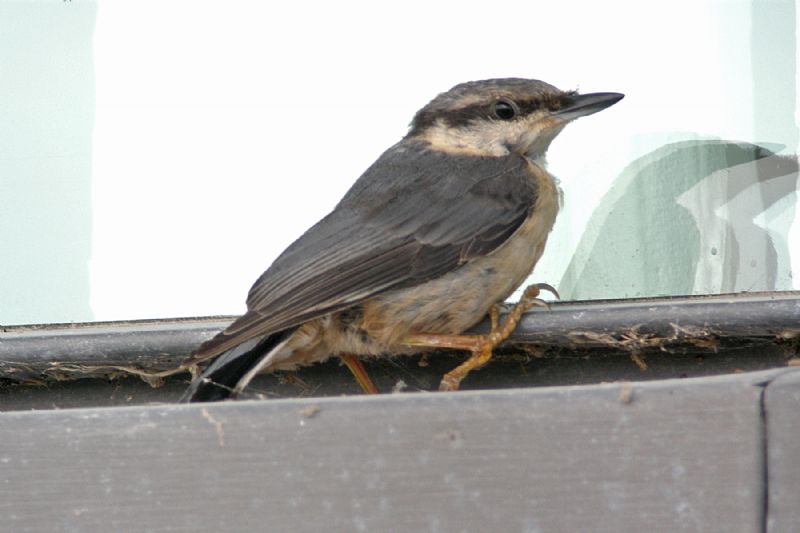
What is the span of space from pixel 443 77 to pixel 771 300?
164 cm

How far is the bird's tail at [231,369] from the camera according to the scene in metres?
2.34

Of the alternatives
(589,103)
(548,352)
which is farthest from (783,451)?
(589,103)

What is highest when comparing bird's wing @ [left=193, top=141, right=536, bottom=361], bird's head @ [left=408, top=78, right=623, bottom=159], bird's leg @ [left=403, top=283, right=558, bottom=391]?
bird's head @ [left=408, top=78, right=623, bottom=159]

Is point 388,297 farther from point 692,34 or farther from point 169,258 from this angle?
point 692,34

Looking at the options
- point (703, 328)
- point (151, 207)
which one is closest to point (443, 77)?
point (151, 207)

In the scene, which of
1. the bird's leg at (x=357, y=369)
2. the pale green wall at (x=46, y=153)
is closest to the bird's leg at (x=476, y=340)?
the bird's leg at (x=357, y=369)

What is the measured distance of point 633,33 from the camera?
3.29 meters

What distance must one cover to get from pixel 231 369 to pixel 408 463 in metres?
0.91

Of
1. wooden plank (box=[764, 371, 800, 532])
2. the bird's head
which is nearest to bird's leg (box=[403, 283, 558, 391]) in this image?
the bird's head

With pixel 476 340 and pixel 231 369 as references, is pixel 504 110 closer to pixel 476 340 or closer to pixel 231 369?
pixel 476 340

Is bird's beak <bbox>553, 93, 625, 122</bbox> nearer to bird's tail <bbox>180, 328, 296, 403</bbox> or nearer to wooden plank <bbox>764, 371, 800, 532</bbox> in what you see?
bird's tail <bbox>180, 328, 296, 403</bbox>

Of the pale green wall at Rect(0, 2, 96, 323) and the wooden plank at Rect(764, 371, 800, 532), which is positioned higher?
the pale green wall at Rect(0, 2, 96, 323)

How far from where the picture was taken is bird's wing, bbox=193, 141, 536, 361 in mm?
2516

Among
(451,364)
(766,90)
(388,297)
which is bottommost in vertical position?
(451,364)
